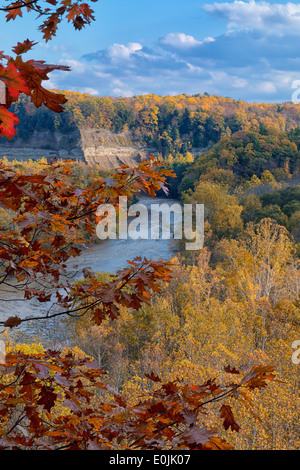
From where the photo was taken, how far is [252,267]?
19.9 meters

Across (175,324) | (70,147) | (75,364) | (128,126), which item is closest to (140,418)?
(75,364)

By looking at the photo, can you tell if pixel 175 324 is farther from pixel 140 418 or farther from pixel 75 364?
pixel 140 418

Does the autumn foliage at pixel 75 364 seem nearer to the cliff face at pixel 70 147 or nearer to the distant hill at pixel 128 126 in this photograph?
the cliff face at pixel 70 147

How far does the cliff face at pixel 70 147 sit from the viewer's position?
76.3m

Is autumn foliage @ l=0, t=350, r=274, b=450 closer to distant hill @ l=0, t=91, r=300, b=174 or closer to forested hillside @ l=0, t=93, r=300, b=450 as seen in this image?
forested hillside @ l=0, t=93, r=300, b=450

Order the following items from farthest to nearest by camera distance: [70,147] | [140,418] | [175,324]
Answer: [70,147] < [175,324] < [140,418]

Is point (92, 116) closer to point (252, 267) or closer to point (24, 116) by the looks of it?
point (24, 116)

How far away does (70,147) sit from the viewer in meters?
76.9

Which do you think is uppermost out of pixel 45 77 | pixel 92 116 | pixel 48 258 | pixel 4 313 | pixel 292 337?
pixel 92 116

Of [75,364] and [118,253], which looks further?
[118,253]

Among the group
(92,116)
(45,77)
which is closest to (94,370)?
(45,77)

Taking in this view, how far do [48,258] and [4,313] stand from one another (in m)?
20.0

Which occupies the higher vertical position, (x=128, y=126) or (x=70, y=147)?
(x=128, y=126)

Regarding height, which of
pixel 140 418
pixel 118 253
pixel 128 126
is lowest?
pixel 118 253
